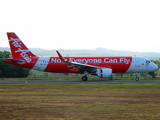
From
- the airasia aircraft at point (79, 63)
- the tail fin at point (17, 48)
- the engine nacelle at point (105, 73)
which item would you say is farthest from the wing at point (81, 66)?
the tail fin at point (17, 48)

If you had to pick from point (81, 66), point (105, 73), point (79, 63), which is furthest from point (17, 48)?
point (105, 73)

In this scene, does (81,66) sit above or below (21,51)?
below

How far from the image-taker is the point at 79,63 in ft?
141

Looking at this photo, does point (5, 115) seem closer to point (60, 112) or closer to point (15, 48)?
point (60, 112)

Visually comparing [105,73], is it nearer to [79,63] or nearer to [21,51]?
[79,63]

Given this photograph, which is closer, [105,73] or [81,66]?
[105,73]

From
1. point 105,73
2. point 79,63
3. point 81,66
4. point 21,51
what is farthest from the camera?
point 21,51

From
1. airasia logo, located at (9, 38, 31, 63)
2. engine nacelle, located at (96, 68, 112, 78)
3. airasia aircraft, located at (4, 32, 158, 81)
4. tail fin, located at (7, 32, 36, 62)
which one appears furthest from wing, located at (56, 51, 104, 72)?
tail fin, located at (7, 32, 36, 62)

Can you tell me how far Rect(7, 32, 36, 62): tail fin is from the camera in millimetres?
44094

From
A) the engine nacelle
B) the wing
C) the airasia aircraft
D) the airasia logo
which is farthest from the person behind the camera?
the airasia logo

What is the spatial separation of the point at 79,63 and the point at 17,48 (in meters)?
9.67

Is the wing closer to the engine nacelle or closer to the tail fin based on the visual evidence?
the engine nacelle

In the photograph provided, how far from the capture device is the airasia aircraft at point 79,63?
141 ft

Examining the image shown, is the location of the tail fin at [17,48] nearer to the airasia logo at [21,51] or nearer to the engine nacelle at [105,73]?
the airasia logo at [21,51]
